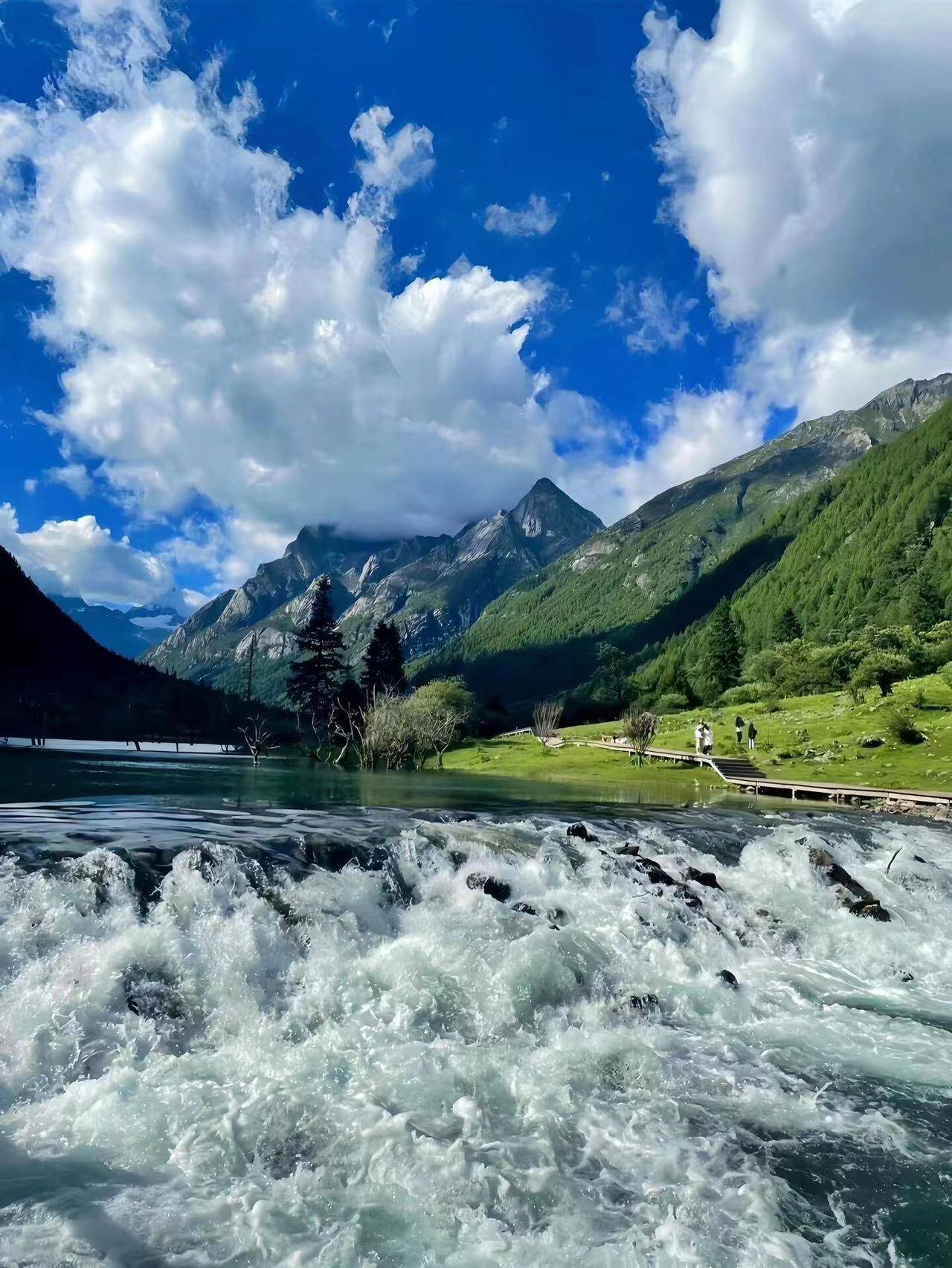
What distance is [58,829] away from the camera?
68.5ft

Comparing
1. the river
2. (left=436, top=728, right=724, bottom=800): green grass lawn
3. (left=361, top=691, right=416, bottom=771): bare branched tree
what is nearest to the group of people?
(left=436, top=728, right=724, bottom=800): green grass lawn

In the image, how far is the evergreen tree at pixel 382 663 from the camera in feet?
362

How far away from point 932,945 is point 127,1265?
856 inches

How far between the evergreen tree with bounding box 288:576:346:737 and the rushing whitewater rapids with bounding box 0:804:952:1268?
9003cm

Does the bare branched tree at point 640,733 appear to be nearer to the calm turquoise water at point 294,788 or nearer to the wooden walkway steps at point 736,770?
the wooden walkway steps at point 736,770

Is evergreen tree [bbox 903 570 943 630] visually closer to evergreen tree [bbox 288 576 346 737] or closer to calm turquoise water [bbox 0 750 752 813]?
evergreen tree [bbox 288 576 346 737]

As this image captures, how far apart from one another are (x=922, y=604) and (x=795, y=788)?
13176 cm

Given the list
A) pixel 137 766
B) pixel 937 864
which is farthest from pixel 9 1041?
pixel 137 766

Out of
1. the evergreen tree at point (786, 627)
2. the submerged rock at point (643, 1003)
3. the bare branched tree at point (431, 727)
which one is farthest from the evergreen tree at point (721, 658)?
the submerged rock at point (643, 1003)

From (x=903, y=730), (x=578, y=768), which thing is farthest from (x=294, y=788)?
(x=903, y=730)

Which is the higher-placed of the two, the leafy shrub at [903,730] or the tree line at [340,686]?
the tree line at [340,686]

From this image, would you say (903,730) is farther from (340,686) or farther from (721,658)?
(721,658)

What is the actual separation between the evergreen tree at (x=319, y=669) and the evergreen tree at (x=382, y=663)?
4.52 metres

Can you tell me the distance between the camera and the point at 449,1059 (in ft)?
40.3
